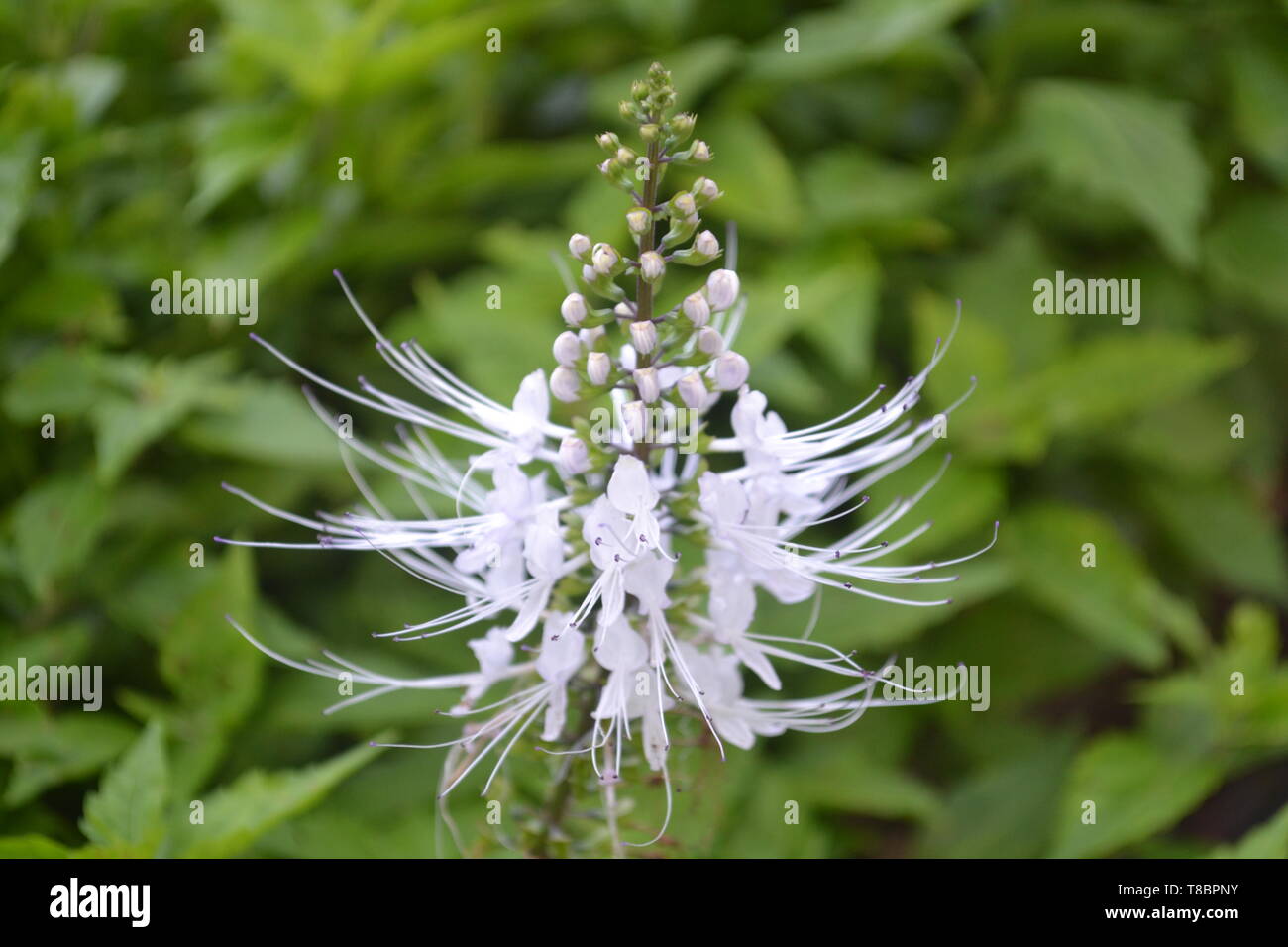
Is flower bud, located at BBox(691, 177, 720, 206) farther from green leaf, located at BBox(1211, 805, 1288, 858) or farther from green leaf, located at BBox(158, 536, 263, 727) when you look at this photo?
green leaf, located at BBox(1211, 805, 1288, 858)

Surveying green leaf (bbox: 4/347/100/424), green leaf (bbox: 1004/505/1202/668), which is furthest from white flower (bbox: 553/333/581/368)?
green leaf (bbox: 1004/505/1202/668)

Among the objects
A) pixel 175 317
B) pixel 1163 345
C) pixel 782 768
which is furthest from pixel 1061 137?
pixel 175 317

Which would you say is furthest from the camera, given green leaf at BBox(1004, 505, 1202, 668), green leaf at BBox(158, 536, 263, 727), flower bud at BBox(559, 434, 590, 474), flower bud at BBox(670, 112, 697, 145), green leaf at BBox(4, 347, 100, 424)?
green leaf at BBox(1004, 505, 1202, 668)

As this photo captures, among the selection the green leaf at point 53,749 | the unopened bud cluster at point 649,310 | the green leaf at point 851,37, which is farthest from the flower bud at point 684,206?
the green leaf at point 53,749

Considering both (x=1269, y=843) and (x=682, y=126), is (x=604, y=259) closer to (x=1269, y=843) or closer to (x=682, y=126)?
(x=682, y=126)

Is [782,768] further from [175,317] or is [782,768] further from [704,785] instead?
[175,317]

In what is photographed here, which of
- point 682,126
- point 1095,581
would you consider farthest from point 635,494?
point 1095,581
